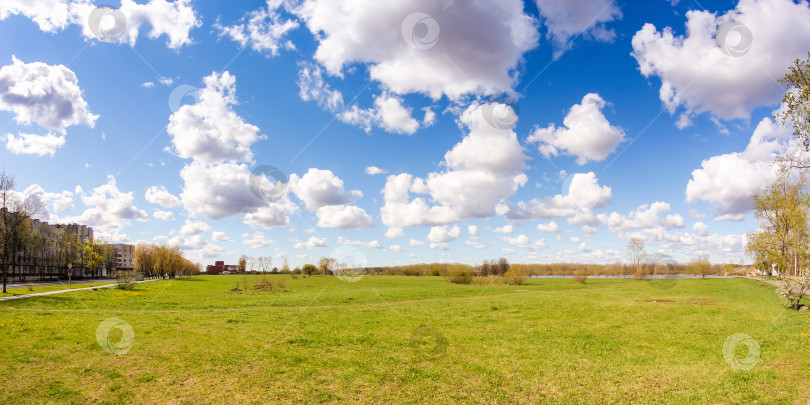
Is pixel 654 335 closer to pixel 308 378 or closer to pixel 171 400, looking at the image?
pixel 308 378

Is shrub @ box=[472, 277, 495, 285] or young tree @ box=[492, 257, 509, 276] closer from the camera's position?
shrub @ box=[472, 277, 495, 285]

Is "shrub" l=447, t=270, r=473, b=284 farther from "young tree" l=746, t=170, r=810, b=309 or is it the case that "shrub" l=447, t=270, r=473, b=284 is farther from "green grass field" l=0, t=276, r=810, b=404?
"green grass field" l=0, t=276, r=810, b=404

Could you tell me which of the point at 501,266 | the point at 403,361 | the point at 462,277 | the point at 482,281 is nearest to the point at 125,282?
the point at 403,361

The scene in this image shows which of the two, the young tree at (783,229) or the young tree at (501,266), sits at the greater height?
the young tree at (783,229)

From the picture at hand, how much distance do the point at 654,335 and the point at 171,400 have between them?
2320 cm

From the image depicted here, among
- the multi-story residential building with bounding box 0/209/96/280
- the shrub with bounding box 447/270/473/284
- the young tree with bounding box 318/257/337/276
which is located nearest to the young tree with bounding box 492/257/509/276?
the shrub with bounding box 447/270/473/284

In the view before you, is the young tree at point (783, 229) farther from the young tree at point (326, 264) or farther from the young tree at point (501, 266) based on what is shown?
the young tree at point (326, 264)

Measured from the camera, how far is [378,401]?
11.8m

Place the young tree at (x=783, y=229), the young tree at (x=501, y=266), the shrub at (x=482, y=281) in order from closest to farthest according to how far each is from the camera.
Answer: the young tree at (x=783, y=229) → the shrub at (x=482, y=281) → the young tree at (x=501, y=266)

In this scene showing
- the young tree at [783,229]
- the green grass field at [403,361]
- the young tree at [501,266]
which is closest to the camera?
the green grass field at [403,361]

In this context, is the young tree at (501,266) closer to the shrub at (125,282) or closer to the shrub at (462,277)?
the shrub at (462,277)

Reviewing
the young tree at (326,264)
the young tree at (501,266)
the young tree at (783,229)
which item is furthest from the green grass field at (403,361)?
the young tree at (326,264)

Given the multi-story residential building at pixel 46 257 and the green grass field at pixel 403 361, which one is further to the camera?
the multi-story residential building at pixel 46 257

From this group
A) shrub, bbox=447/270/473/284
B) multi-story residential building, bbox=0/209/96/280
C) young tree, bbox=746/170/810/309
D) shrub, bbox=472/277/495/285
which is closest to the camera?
young tree, bbox=746/170/810/309
